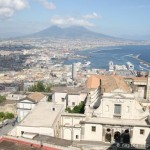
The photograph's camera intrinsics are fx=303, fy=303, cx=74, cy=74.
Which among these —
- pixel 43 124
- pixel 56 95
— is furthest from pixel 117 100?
pixel 56 95

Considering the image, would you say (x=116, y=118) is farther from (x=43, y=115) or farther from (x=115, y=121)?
(x=43, y=115)

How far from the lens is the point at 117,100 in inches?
1229

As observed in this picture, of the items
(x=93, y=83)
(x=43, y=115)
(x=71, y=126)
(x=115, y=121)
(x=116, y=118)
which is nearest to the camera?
(x=115, y=121)

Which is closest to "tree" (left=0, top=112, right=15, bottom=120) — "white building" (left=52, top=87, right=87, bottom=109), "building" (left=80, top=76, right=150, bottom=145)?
"white building" (left=52, top=87, right=87, bottom=109)

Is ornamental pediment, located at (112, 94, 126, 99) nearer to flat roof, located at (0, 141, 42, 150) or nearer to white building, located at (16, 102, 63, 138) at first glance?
white building, located at (16, 102, 63, 138)

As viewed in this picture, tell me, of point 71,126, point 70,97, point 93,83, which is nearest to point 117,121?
point 71,126

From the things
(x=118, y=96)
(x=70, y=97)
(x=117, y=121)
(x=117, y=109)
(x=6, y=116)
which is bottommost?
(x=6, y=116)

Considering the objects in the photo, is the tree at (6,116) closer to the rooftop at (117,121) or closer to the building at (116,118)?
the building at (116,118)

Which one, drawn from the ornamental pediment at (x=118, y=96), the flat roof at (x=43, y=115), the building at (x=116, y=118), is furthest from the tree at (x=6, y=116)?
the ornamental pediment at (x=118, y=96)

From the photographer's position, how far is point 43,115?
30.7m

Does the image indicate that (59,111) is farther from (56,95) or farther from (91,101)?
(56,95)

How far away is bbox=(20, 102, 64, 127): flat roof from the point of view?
28328mm

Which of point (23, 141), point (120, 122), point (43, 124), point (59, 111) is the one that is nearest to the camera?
point (23, 141)

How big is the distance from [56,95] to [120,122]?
1200 centimetres
